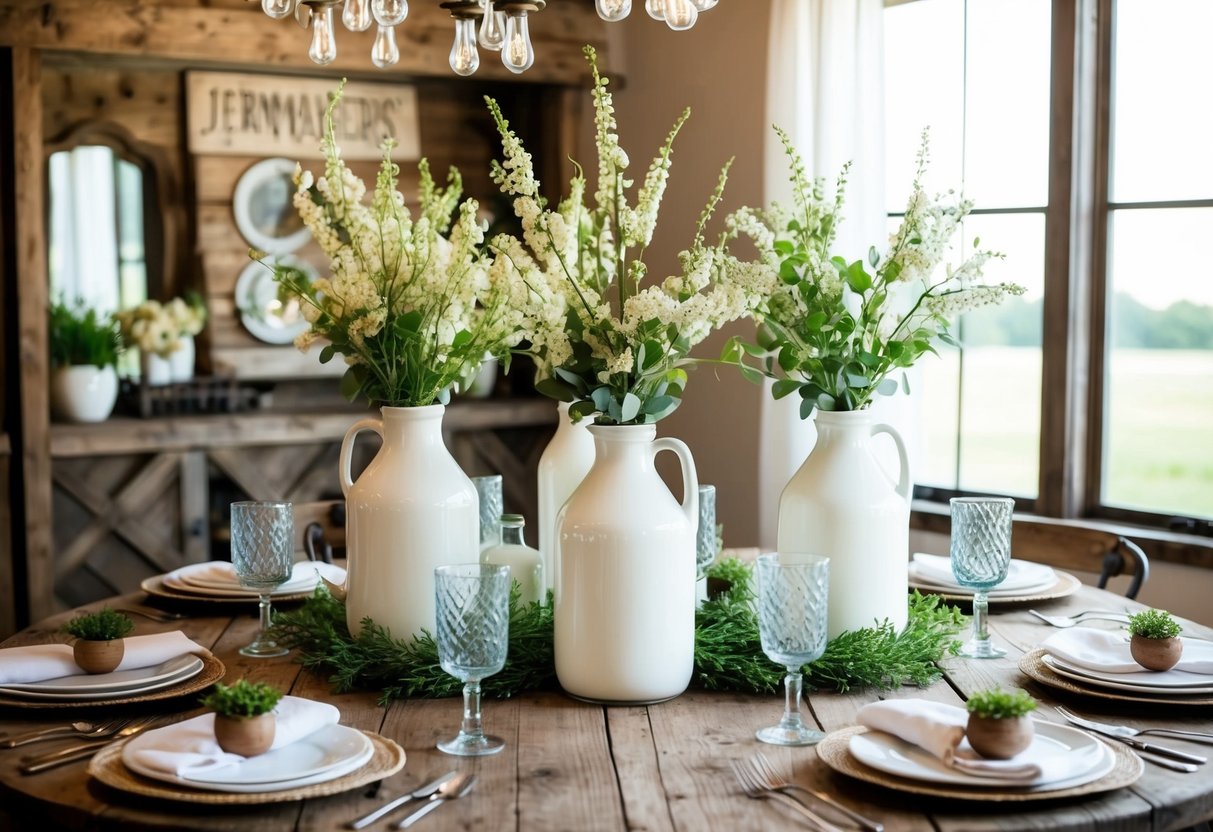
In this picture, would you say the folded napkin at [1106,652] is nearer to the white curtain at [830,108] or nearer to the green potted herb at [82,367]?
the white curtain at [830,108]

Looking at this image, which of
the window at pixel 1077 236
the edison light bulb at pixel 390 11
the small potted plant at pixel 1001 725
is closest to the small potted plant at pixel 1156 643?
Result: the small potted plant at pixel 1001 725

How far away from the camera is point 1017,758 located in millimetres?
1379

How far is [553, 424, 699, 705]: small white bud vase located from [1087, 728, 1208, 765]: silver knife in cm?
53

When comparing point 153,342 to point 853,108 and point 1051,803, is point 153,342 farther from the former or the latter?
point 1051,803

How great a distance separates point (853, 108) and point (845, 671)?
2.25 m

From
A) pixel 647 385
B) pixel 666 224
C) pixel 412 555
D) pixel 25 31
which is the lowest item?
pixel 412 555

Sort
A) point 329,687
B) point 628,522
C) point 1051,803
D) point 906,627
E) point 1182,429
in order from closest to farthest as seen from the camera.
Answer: point 1051,803 < point 628,522 < point 329,687 < point 906,627 < point 1182,429

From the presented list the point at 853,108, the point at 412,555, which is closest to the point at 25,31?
the point at 853,108

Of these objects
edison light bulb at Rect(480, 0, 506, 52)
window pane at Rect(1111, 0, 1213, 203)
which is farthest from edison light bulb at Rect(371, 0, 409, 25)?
window pane at Rect(1111, 0, 1213, 203)

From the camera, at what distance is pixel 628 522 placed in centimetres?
163

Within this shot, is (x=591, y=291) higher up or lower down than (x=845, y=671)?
higher up

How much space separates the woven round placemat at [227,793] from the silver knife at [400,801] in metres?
0.04

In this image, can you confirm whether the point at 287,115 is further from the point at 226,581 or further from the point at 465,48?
the point at 465,48

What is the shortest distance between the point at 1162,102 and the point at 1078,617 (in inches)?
66.8
